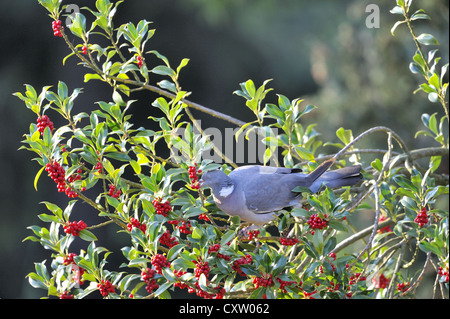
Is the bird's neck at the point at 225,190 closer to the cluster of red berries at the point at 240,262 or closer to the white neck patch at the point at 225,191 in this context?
the white neck patch at the point at 225,191

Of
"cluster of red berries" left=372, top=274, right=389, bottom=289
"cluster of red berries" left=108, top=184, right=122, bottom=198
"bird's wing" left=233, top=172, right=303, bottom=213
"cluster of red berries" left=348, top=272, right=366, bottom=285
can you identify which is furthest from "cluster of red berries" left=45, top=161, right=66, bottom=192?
"cluster of red berries" left=372, top=274, right=389, bottom=289

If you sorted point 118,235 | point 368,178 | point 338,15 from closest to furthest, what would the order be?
point 368,178, point 118,235, point 338,15

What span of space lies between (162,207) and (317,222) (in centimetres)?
40

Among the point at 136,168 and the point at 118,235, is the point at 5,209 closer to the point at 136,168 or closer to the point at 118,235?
the point at 118,235

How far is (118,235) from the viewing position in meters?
6.34

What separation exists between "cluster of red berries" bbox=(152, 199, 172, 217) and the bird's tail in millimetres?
506

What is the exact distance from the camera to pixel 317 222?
152cm

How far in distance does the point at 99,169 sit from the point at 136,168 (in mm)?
101

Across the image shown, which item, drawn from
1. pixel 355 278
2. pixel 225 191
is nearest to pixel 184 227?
pixel 225 191

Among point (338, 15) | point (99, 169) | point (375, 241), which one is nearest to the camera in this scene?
point (99, 169)

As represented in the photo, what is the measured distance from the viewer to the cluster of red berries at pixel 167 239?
1523mm

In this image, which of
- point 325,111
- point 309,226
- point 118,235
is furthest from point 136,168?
point 118,235

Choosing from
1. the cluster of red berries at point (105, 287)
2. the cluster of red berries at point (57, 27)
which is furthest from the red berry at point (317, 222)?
the cluster of red berries at point (57, 27)

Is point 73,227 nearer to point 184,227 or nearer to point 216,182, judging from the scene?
point 184,227
